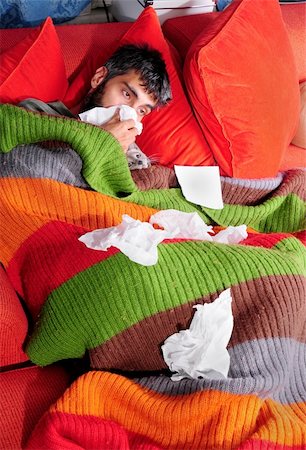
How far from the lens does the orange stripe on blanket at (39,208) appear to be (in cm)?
116

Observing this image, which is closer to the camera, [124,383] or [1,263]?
[124,383]

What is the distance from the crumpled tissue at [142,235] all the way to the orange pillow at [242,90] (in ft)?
1.16

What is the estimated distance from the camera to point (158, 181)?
142 centimetres

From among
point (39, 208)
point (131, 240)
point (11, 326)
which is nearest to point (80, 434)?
point (11, 326)

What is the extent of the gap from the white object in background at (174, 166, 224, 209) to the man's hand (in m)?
0.21

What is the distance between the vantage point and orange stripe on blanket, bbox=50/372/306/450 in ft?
3.01

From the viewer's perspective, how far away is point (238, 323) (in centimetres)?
105

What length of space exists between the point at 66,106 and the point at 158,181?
1.19 ft

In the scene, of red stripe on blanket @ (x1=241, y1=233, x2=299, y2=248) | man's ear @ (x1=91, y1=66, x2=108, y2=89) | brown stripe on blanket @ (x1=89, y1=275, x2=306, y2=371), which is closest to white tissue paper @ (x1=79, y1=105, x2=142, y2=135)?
man's ear @ (x1=91, y1=66, x2=108, y2=89)

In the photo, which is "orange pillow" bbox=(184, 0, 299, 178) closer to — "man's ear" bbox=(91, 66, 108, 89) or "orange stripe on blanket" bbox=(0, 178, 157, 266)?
"man's ear" bbox=(91, 66, 108, 89)

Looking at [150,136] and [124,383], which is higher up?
[150,136]

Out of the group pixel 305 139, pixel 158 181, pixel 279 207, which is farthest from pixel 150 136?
pixel 305 139

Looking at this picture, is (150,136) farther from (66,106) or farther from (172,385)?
(172,385)

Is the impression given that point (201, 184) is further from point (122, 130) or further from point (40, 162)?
point (40, 162)
